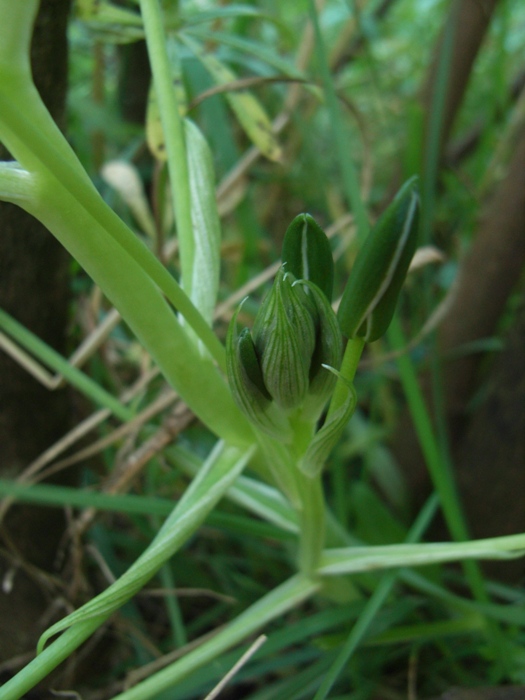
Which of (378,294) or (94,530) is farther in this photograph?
(94,530)

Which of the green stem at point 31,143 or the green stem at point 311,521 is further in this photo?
the green stem at point 311,521

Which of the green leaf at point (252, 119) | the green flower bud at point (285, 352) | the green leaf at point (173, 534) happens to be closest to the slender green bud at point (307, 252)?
the green flower bud at point (285, 352)

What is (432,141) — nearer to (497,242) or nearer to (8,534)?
(497,242)

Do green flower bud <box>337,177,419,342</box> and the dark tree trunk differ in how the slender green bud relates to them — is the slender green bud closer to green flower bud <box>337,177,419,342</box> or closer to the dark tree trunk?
green flower bud <box>337,177,419,342</box>

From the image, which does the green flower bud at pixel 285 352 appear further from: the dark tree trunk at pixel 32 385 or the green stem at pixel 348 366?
the dark tree trunk at pixel 32 385

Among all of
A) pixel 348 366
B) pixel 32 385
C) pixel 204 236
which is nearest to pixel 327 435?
pixel 348 366

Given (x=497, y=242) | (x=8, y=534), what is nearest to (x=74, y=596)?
(x=8, y=534)

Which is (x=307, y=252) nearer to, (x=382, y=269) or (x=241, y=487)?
(x=382, y=269)
